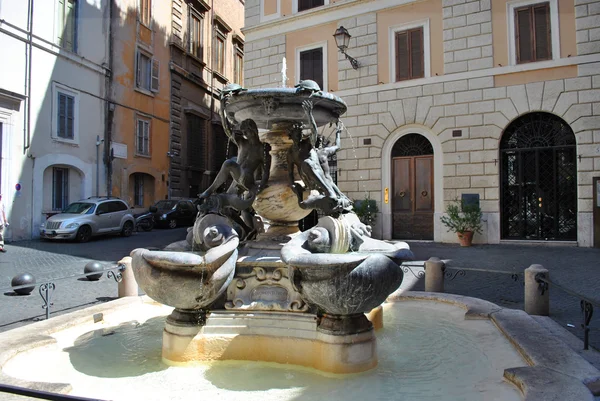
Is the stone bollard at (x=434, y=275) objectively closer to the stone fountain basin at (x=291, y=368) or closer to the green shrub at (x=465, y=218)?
the stone fountain basin at (x=291, y=368)

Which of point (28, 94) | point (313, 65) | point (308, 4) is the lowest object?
point (28, 94)

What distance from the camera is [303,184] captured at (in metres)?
4.62

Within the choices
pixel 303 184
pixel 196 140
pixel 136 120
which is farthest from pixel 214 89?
pixel 303 184

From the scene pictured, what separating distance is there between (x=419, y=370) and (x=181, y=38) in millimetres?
25994

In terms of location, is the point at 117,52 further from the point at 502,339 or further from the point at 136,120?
the point at 502,339

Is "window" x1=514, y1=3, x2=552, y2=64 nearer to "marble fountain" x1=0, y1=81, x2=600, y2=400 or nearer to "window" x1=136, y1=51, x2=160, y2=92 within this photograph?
"marble fountain" x1=0, y1=81, x2=600, y2=400

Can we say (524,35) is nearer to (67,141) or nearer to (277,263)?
(277,263)

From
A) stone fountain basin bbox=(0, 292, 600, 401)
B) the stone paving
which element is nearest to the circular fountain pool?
stone fountain basin bbox=(0, 292, 600, 401)

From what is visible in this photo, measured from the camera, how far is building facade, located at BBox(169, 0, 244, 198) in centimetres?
2542

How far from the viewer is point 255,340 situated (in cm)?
361

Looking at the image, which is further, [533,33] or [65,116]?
[65,116]

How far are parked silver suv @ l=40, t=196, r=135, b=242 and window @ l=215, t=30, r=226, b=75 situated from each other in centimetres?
1557

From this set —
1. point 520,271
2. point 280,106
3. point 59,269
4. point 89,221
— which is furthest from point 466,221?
point 89,221

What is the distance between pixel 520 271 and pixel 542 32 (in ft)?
32.6
